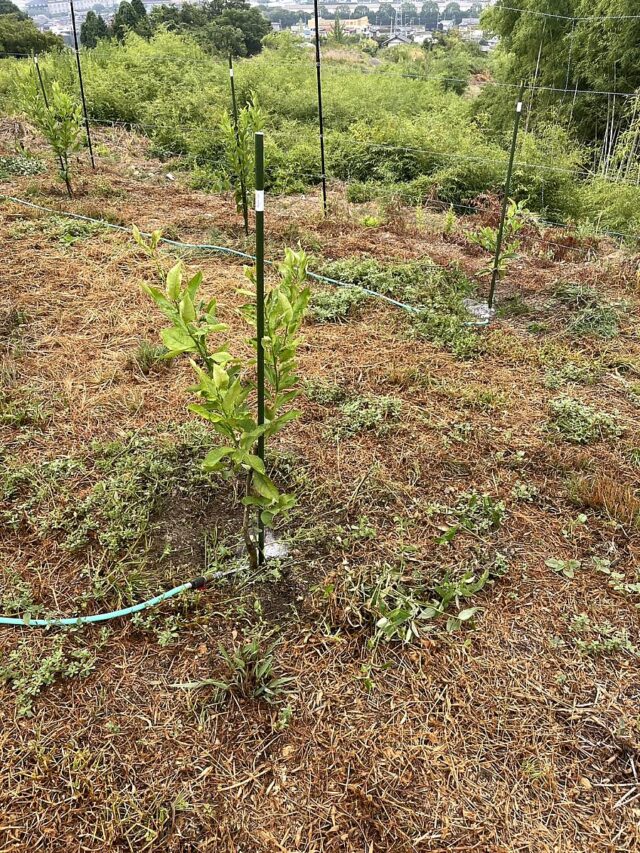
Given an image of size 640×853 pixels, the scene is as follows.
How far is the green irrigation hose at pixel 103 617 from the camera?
199 cm

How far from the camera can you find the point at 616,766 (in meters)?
1.67

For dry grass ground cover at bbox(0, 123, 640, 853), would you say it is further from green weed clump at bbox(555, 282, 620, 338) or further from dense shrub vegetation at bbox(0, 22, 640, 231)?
dense shrub vegetation at bbox(0, 22, 640, 231)

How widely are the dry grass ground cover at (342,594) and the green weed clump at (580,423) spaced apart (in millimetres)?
18

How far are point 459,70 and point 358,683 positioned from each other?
18.4 metres

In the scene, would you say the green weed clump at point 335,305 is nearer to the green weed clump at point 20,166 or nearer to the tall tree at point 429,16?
the green weed clump at point 20,166

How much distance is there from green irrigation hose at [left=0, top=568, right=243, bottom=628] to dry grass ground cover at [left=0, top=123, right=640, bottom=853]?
0.04 m

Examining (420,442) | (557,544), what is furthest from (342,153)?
(557,544)

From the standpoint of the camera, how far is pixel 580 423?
2.95 meters

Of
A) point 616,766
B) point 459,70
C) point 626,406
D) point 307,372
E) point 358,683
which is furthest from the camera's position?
point 459,70

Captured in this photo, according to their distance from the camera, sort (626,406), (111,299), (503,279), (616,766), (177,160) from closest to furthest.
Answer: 1. (616,766)
2. (626,406)
3. (111,299)
4. (503,279)
5. (177,160)

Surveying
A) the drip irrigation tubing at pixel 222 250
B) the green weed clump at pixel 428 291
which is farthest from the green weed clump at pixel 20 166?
the green weed clump at pixel 428 291

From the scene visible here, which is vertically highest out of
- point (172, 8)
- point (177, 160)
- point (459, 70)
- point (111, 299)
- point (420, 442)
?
point (172, 8)

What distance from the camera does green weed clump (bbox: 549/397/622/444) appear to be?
114 inches

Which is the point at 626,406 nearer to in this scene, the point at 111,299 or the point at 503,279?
the point at 503,279
